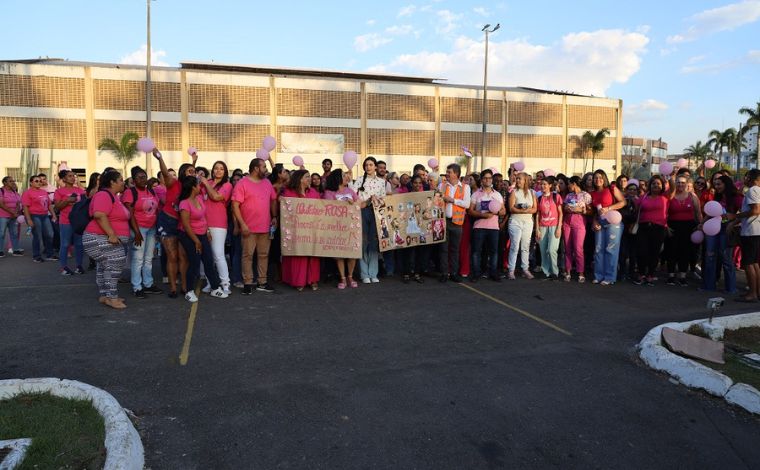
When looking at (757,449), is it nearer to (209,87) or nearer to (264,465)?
(264,465)

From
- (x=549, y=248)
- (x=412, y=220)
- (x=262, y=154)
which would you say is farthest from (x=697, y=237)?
(x=262, y=154)

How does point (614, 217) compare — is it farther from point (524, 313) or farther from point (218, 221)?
point (218, 221)

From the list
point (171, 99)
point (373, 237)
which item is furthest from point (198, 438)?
point (171, 99)

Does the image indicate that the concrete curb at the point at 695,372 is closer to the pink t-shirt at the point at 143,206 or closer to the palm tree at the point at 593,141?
the pink t-shirt at the point at 143,206

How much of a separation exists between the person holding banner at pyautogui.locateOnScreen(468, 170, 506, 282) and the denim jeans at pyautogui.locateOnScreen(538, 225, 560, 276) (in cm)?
102

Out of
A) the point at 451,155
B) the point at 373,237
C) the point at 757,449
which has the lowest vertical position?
the point at 757,449

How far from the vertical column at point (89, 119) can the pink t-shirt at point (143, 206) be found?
3505 centimetres

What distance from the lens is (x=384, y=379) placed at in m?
4.55

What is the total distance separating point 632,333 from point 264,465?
4896 millimetres

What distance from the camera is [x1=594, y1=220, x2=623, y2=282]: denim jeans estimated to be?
30.2ft

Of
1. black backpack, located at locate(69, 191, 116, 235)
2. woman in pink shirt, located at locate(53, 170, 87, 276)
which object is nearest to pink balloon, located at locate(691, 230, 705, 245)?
black backpack, located at locate(69, 191, 116, 235)

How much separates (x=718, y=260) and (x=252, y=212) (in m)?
8.40

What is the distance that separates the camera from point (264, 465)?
3.13m

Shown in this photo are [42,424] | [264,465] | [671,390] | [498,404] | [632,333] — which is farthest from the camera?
[632,333]
